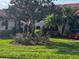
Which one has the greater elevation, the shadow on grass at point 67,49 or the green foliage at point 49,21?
the green foliage at point 49,21

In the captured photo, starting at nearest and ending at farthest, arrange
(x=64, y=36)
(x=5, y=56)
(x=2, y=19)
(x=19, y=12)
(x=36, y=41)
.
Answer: (x=5, y=56) < (x=36, y=41) < (x=19, y=12) < (x=64, y=36) < (x=2, y=19)

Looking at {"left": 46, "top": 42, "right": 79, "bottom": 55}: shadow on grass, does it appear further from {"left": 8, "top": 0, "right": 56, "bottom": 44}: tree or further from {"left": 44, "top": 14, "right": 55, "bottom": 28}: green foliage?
Answer: {"left": 44, "top": 14, "right": 55, "bottom": 28}: green foliage

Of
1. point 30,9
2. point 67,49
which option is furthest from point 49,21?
point 67,49

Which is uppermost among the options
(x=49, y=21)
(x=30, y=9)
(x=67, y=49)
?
(x=30, y=9)

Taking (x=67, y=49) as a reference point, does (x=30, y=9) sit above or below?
above

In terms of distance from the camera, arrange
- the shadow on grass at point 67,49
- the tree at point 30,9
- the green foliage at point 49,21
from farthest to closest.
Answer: the green foliage at point 49,21, the tree at point 30,9, the shadow on grass at point 67,49

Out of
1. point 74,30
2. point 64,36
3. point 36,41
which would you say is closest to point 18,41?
point 36,41

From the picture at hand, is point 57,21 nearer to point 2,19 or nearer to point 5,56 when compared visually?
point 2,19

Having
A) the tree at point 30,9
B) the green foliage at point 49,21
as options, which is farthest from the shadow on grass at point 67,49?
the green foliage at point 49,21

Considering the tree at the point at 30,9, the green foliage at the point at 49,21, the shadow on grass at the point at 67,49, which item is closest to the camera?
the shadow on grass at the point at 67,49

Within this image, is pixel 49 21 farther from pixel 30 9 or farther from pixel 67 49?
pixel 67 49

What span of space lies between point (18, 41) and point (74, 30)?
1804cm

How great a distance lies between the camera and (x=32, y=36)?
26.9 metres

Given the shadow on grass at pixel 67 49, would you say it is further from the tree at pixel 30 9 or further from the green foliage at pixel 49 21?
the green foliage at pixel 49 21
